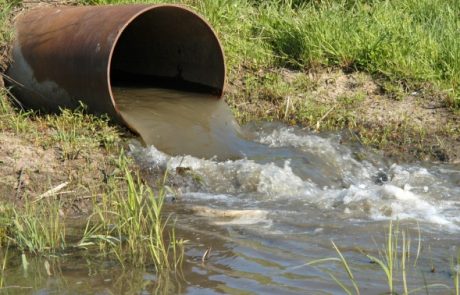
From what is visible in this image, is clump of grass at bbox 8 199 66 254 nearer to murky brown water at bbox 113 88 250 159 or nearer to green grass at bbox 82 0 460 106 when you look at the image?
murky brown water at bbox 113 88 250 159

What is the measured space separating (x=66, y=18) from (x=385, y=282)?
3966mm

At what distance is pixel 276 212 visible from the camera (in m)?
5.46

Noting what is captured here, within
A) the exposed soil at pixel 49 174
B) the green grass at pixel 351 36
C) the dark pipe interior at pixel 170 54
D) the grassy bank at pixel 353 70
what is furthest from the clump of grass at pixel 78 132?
the green grass at pixel 351 36

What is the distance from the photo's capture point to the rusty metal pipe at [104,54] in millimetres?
6566

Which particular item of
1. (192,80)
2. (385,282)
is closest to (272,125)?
(192,80)

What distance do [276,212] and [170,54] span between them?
2.85 m

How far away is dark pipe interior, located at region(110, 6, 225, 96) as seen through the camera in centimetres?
746

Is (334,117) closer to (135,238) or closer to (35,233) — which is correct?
(135,238)

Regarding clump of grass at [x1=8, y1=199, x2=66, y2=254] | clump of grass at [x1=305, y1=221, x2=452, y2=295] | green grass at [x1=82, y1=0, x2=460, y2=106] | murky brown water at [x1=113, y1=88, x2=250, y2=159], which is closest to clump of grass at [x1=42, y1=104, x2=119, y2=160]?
murky brown water at [x1=113, y1=88, x2=250, y2=159]

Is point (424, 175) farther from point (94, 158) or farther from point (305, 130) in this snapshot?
point (94, 158)

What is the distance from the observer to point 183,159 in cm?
629

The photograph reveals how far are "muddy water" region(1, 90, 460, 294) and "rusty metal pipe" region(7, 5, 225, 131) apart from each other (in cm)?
40

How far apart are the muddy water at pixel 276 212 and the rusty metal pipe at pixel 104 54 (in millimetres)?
398

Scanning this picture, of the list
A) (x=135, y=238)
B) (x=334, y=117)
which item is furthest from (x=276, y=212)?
(x=334, y=117)
